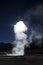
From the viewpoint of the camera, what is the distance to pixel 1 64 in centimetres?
4378

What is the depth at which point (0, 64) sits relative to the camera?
144 ft

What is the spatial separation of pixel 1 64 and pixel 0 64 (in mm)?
274
